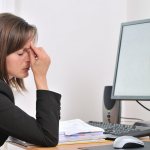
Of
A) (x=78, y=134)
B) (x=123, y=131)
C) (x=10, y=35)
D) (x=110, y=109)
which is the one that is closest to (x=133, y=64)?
(x=110, y=109)

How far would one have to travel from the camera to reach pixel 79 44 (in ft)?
6.21

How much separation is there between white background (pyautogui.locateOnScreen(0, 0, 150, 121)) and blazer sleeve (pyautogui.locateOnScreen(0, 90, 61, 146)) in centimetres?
61

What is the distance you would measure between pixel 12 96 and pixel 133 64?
0.65 metres

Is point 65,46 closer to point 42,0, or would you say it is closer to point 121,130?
point 42,0

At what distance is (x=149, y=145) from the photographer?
108cm

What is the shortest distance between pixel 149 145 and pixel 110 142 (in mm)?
154

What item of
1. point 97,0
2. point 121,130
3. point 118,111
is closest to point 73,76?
point 118,111

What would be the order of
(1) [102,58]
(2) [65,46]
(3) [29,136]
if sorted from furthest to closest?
(1) [102,58], (2) [65,46], (3) [29,136]

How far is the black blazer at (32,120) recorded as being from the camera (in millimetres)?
1021

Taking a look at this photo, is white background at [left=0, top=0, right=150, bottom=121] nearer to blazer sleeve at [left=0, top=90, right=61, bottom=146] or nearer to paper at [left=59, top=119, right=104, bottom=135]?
paper at [left=59, top=119, right=104, bottom=135]

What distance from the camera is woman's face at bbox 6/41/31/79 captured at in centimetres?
118

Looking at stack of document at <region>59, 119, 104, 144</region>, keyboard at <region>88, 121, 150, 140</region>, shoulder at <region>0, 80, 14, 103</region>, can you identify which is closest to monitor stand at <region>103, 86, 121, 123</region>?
keyboard at <region>88, 121, 150, 140</region>

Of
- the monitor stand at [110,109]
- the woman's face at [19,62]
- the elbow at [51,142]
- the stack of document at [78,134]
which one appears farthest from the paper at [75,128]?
the monitor stand at [110,109]

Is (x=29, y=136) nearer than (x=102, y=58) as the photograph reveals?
Yes
